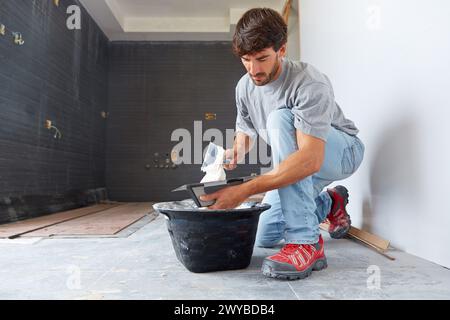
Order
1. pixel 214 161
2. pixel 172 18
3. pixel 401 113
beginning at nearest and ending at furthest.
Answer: pixel 401 113
pixel 214 161
pixel 172 18

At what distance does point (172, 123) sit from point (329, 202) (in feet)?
11.8

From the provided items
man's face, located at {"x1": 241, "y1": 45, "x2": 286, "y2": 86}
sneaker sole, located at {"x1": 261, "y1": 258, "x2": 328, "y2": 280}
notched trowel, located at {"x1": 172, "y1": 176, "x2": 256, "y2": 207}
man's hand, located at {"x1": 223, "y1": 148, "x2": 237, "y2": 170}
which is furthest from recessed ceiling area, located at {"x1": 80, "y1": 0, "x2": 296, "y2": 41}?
sneaker sole, located at {"x1": 261, "y1": 258, "x2": 328, "y2": 280}

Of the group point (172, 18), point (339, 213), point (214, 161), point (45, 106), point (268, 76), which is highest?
point (172, 18)

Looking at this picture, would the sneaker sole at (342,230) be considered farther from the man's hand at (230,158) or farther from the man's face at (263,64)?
the man's face at (263,64)

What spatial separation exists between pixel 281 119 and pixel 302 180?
22 cm

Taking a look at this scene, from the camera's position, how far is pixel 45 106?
3.15m

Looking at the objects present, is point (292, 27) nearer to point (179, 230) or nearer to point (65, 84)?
point (65, 84)

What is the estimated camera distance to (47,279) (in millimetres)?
1079

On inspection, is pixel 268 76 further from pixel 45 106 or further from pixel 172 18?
pixel 172 18

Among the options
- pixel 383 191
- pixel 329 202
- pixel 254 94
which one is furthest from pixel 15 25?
pixel 383 191

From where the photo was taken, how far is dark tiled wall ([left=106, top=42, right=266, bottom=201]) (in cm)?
488

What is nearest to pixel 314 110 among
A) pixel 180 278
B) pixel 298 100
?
pixel 298 100

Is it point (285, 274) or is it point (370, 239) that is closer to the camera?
point (285, 274)

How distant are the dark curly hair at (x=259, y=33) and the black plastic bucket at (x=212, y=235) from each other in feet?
1.70
